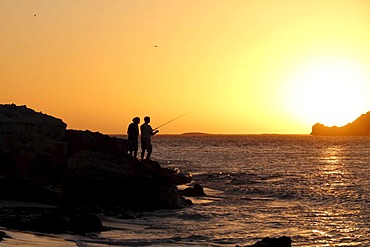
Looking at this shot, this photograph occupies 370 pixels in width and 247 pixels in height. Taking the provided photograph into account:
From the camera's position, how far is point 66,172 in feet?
51.1

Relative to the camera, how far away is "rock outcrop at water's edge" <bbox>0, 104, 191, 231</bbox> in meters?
14.9

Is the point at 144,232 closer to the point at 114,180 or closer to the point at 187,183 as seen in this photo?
the point at 114,180

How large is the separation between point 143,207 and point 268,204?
5.87 metres

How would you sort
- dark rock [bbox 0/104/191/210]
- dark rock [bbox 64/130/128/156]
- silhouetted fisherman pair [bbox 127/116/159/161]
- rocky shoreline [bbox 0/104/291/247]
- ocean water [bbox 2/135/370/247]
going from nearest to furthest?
ocean water [bbox 2/135/370/247], rocky shoreline [bbox 0/104/291/247], dark rock [bbox 0/104/191/210], dark rock [bbox 64/130/128/156], silhouetted fisherman pair [bbox 127/116/159/161]

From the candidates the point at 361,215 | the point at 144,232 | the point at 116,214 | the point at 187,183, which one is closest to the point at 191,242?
the point at 144,232

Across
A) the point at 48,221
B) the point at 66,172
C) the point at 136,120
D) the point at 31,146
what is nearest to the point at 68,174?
the point at 66,172

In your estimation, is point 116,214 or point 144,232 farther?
point 116,214

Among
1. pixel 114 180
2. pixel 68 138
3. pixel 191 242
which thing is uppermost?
pixel 68 138

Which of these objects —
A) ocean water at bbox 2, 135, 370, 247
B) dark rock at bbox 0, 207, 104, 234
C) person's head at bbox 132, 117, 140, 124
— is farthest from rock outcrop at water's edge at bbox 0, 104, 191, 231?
person's head at bbox 132, 117, 140, 124

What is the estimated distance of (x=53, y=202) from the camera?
1453cm

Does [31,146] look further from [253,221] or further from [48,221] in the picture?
[253,221]

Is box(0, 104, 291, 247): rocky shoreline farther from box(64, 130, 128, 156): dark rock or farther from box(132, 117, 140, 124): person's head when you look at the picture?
box(132, 117, 140, 124): person's head

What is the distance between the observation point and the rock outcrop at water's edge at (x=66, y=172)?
14852mm

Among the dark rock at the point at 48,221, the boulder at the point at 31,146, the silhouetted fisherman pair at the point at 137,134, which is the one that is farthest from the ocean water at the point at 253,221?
the boulder at the point at 31,146
